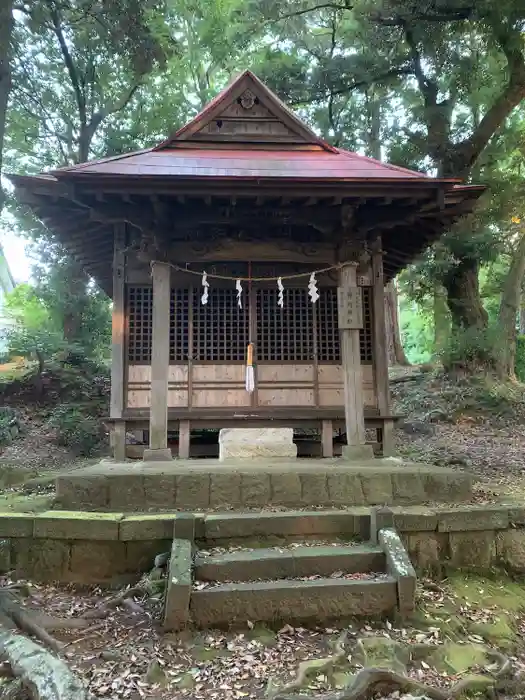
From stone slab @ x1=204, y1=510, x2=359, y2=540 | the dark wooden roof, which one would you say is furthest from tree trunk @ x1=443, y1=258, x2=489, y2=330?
stone slab @ x1=204, y1=510, x2=359, y2=540

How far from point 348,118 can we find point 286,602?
19.3m

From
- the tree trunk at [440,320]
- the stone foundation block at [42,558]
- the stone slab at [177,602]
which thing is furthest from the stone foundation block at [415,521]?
the tree trunk at [440,320]

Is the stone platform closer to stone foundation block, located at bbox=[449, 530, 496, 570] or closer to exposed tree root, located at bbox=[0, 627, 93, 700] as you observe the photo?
stone foundation block, located at bbox=[449, 530, 496, 570]

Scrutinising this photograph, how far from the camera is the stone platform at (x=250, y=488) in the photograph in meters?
6.17

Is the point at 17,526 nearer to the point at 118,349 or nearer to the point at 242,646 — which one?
the point at 242,646

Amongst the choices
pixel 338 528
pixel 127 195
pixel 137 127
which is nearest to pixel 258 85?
pixel 127 195

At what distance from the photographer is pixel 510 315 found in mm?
16500

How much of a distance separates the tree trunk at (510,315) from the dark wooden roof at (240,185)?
8.11 metres

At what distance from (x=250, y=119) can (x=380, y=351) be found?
4.90 m

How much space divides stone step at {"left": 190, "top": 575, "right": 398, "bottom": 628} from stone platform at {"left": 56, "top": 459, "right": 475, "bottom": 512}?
148cm

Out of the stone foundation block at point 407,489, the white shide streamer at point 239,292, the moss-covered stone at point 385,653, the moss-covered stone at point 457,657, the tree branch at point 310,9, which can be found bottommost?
the moss-covered stone at point 457,657

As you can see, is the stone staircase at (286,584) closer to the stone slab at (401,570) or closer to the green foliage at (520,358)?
the stone slab at (401,570)

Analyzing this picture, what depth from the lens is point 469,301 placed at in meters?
15.9

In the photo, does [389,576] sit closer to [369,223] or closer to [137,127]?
[369,223]
